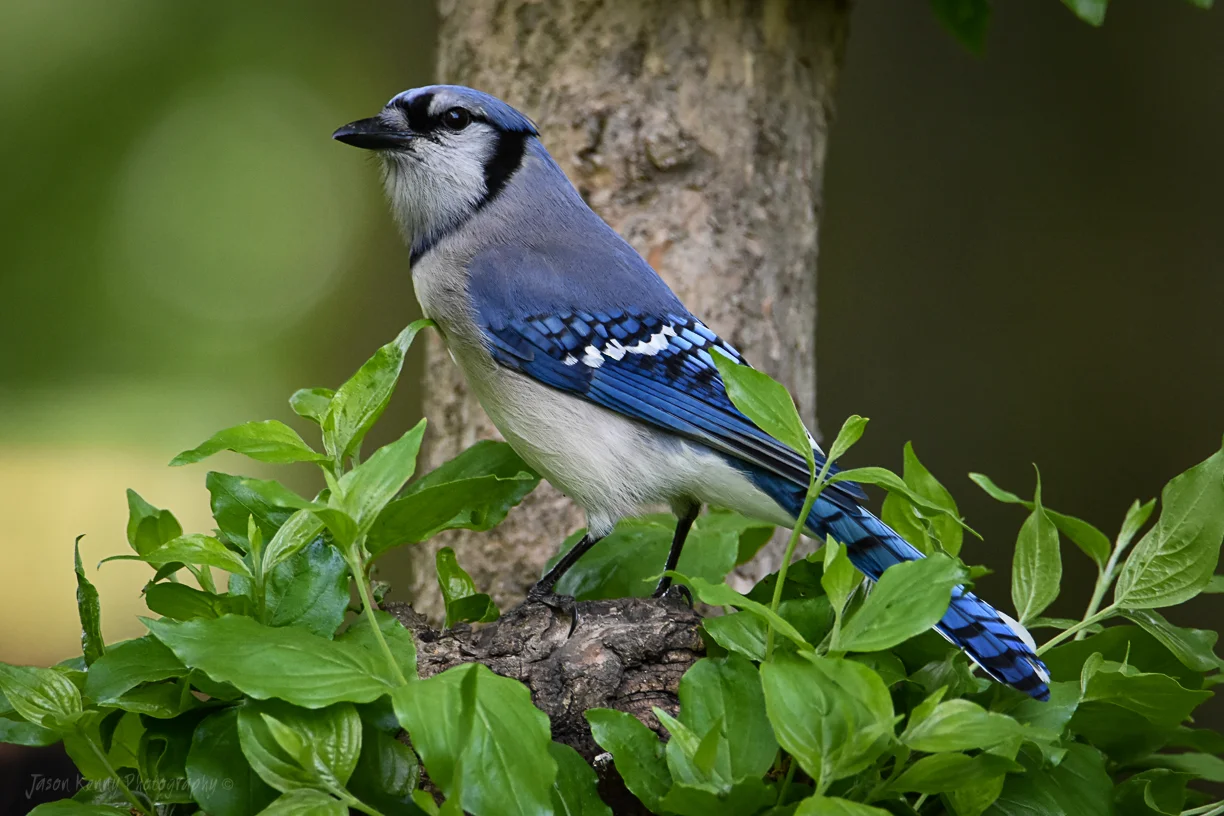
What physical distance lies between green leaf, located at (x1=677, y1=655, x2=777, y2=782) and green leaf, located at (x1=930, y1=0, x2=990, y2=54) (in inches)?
41.5

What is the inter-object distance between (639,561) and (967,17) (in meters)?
0.89

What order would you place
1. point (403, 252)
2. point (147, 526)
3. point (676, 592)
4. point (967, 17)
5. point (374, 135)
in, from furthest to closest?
1. point (403, 252)
2. point (967, 17)
3. point (374, 135)
4. point (676, 592)
5. point (147, 526)

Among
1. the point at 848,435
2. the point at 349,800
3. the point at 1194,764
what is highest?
the point at 848,435

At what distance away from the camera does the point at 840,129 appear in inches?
91.4

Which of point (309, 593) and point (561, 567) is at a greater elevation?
point (309, 593)

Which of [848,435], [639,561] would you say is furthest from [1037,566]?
[639,561]

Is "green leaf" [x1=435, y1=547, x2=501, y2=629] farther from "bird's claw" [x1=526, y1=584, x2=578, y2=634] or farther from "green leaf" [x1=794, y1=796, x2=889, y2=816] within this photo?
"green leaf" [x1=794, y1=796, x2=889, y2=816]

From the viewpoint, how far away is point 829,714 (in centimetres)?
71

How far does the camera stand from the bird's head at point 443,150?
1.29 metres

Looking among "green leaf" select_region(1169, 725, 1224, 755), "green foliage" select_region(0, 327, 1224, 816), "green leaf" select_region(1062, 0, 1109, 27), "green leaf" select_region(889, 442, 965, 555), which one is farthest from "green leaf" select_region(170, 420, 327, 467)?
"green leaf" select_region(1062, 0, 1109, 27)

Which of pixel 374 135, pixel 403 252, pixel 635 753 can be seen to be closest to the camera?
pixel 635 753

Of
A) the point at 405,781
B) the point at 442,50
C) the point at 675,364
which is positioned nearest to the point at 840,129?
the point at 442,50

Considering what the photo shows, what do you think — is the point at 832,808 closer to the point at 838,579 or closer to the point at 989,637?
the point at 838,579

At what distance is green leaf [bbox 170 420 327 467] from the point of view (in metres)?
0.83
